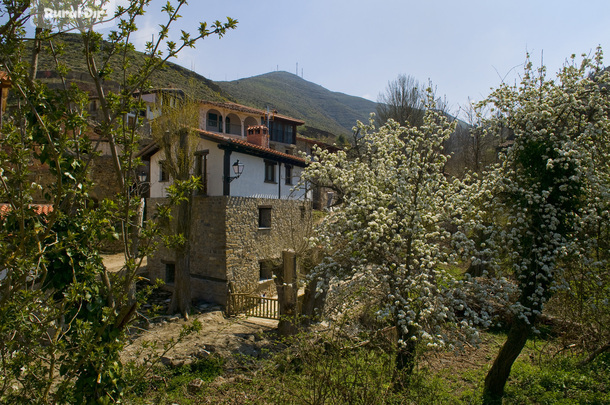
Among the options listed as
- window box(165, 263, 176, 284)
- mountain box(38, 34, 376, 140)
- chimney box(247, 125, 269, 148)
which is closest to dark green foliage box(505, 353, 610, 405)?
window box(165, 263, 176, 284)

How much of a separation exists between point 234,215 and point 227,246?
130cm

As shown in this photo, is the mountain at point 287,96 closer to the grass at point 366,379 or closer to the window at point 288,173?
the window at point 288,173

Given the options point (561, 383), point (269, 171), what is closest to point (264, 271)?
point (269, 171)

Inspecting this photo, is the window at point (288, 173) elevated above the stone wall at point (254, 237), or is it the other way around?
the window at point (288, 173)

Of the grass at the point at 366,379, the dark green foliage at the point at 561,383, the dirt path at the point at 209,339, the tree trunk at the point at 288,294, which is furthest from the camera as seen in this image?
the tree trunk at the point at 288,294

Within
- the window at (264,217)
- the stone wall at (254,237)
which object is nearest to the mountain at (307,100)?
the stone wall at (254,237)

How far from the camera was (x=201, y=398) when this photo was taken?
718cm

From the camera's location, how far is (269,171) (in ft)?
58.6

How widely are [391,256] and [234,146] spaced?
34.0 feet

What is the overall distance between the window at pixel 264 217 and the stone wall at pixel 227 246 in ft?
0.62

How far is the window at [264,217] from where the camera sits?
17.5 meters

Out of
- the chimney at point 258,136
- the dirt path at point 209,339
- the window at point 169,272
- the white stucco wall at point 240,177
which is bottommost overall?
the dirt path at point 209,339

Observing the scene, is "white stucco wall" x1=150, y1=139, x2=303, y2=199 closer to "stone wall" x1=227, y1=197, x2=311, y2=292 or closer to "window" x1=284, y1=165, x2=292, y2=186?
"window" x1=284, y1=165, x2=292, y2=186

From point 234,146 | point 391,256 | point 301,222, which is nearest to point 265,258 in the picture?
point 301,222
